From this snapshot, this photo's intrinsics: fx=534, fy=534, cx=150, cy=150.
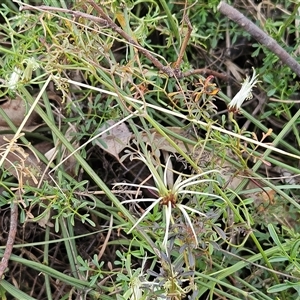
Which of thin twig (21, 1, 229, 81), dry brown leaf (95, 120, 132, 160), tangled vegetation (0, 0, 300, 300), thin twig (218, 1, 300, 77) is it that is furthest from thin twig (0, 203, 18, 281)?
thin twig (218, 1, 300, 77)

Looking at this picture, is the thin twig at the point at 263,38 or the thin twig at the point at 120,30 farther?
the thin twig at the point at 263,38

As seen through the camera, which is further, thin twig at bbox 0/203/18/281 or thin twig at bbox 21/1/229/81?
thin twig at bbox 0/203/18/281

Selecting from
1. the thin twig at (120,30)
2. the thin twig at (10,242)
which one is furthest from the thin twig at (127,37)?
the thin twig at (10,242)

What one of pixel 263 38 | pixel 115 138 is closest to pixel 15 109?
pixel 115 138

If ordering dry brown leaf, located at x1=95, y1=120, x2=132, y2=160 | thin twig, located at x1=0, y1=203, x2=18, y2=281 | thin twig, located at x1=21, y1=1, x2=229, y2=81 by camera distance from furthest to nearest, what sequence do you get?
dry brown leaf, located at x1=95, y1=120, x2=132, y2=160 < thin twig, located at x1=0, y1=203, x2=18, y2=281 < thin twig, located at x1=21, y1=1, x2=229, y2=81

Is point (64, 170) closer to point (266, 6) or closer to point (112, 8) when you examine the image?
point (112, 8)

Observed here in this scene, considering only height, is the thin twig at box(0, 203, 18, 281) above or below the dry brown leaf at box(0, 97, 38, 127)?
below

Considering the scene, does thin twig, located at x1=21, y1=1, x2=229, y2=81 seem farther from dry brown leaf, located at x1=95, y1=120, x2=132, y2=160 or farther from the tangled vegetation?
dry brown leaf, located at x1=95, y1=120, x2=132, y2=160

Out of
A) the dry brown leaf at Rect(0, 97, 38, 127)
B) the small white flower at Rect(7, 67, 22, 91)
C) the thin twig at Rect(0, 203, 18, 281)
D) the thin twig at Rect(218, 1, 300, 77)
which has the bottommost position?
the thin twig at Rect(0, 203, 18, 281)

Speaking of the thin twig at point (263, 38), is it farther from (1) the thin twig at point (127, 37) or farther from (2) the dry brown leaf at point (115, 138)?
(2) the dry brown leaf at point (115, 138)
